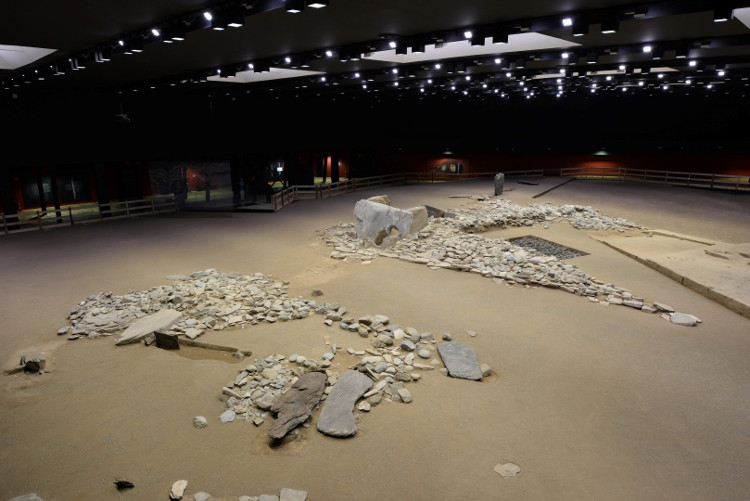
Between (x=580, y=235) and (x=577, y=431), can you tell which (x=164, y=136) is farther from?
(x=577, y=431)

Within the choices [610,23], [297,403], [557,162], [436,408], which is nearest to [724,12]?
[610,23]

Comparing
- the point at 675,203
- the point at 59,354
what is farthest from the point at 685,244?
the point at 59,354

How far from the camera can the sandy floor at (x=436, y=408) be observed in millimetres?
4242

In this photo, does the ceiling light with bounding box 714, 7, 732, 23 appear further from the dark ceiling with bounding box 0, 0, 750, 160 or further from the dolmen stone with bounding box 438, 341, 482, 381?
the dolmen stone with bounding box 438, 341, 482, 381

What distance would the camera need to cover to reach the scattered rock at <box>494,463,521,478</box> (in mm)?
4277

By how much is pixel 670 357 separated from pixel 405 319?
4.35 metres

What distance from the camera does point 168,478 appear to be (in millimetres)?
4270

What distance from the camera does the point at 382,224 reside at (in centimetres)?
1322

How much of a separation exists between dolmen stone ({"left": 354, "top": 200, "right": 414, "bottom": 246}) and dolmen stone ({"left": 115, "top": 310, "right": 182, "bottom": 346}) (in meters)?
6.72

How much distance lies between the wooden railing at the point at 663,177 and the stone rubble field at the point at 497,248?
11536 mm

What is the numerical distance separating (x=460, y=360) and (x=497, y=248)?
6452 millimetres

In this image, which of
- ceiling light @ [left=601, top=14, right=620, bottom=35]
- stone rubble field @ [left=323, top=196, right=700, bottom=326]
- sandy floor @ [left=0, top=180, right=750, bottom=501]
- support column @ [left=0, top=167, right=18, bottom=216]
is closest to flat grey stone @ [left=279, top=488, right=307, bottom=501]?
sandy floor @ [left=0, top=180, right=750, bottom=501]

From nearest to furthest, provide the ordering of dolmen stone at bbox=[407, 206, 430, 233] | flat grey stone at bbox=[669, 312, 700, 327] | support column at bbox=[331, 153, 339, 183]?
1. flat grey stone at bbox=[669, 312, 700, 327]
2. dolmen stone at bbox=[407, 206, 430, 233]
3. support column at bbox=[331, 153, 339, 183]

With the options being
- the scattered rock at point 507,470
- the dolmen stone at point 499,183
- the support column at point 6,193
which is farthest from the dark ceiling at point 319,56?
the scattered rock at point 507,470
